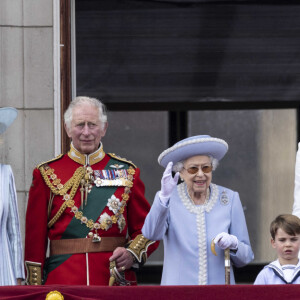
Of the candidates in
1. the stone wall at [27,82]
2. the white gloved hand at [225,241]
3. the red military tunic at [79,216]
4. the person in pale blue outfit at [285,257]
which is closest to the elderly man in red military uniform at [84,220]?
the red military tunic at [79,216]

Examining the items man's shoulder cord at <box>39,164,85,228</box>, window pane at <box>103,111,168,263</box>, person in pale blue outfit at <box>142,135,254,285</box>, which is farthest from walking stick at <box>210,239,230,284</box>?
window pane at <box>103,111,168,263</box>

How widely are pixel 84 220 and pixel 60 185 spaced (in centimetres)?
23

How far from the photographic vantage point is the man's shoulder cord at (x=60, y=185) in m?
6.46

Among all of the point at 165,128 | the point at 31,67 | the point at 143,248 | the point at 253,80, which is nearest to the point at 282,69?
the point at 253,80

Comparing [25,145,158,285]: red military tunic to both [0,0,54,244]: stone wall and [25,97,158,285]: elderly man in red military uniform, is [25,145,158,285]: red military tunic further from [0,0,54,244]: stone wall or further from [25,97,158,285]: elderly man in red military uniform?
[0,0,54,244]: stone wall

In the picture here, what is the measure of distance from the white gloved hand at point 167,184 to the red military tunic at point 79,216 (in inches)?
21.3

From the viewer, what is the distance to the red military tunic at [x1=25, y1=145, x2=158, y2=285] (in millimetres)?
6426

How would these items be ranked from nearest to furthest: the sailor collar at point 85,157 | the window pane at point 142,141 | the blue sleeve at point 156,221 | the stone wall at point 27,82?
the blue sleeve at point 156,221, the sailor collar at point 85,157, the stone wall at point 27,82, the window pane at point 142,141

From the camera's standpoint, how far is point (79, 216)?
21.2 feet

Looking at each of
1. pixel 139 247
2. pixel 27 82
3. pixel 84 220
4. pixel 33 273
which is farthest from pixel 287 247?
pixel 27 82

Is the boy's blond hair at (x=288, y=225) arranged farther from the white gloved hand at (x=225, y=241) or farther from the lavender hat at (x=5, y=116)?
the lavender hat at (x=5, y=116)

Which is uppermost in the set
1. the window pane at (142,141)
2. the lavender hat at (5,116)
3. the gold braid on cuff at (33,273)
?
the window pane at (142,141)

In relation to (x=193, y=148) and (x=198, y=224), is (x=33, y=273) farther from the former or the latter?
(x=193, y=148)

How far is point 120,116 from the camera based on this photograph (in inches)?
344
